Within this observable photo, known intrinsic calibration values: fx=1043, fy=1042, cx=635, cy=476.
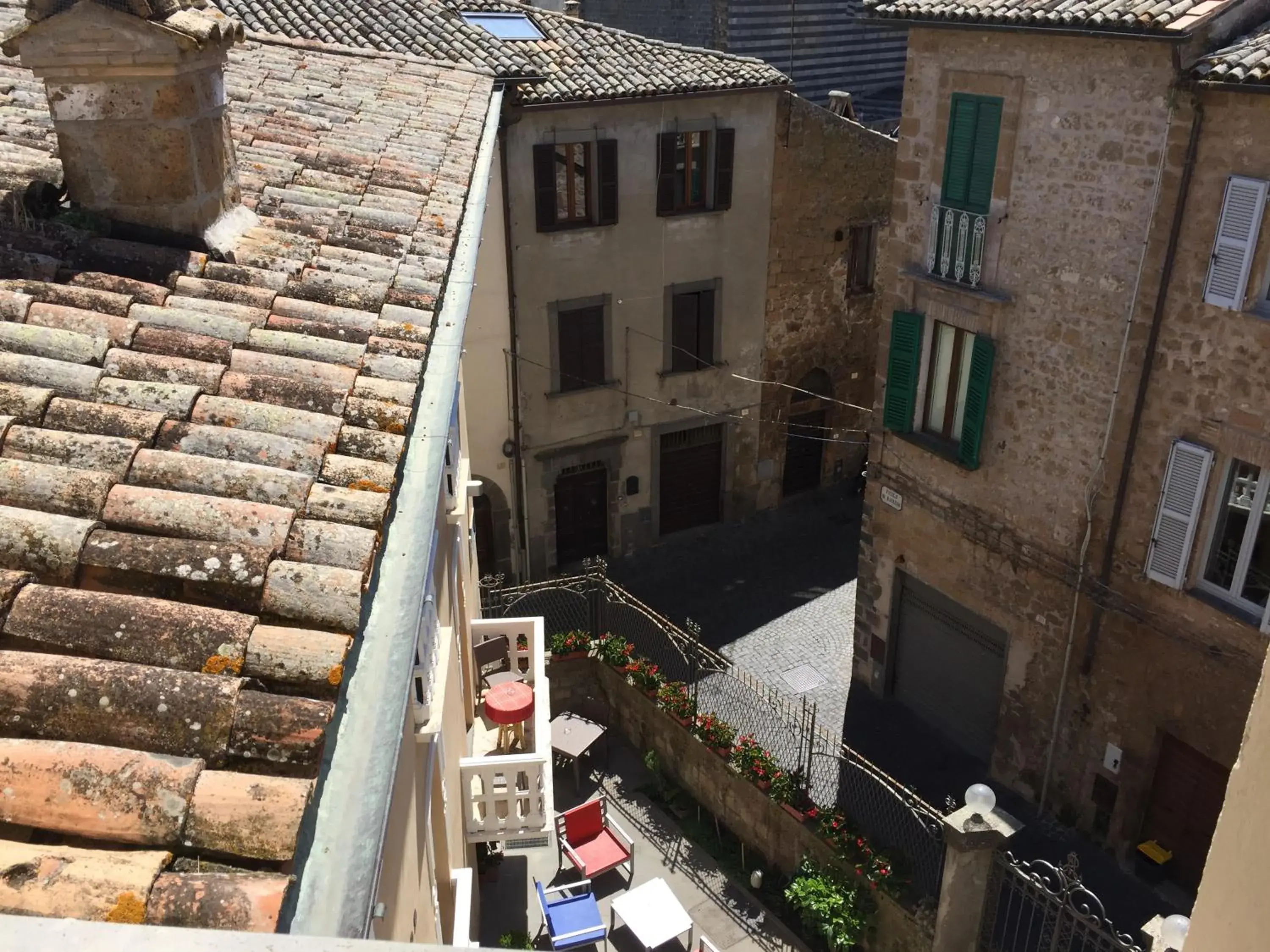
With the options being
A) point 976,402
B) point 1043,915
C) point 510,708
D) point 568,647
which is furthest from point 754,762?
point 976,402

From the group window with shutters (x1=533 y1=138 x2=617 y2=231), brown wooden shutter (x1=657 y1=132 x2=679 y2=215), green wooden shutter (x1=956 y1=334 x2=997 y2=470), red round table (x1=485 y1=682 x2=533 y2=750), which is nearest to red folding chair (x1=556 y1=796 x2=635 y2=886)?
red round table (x1=485 y1=682 x2=533 y2=750)

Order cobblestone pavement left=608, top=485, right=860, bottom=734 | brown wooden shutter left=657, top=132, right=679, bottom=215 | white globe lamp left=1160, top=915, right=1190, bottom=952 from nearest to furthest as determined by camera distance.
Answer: white globe lamp left=1160, top=915, right=1190, bottom=952 → cobblestone pavement left=608, top=485, right=860, bottom=734 → brown wooden shutter left=657, top=132, right=679, bottom=215

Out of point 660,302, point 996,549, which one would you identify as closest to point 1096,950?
point 996,549

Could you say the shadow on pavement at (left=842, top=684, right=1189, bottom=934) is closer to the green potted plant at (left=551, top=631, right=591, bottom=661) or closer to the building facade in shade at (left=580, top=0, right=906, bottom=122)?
the green potted plant at (left=551, top=631, right=591, bottom=661)

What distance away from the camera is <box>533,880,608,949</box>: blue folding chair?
39.1 feet

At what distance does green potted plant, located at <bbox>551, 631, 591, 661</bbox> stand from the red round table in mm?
4103

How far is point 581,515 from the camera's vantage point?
802 inches

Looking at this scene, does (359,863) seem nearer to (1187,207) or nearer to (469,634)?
(469,634)

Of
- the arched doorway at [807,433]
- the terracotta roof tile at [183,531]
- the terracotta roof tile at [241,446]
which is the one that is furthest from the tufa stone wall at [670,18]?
the terracotta roof tile at [241,446]

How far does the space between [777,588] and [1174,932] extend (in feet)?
37.3

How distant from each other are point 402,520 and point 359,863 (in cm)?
162

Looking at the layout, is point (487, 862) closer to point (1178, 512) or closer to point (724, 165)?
point (1178, 512)

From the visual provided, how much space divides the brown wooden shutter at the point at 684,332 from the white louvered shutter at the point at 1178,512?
10263mm

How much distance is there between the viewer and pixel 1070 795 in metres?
13.3
